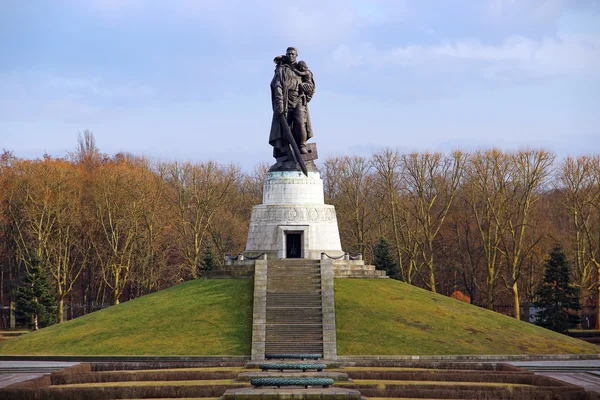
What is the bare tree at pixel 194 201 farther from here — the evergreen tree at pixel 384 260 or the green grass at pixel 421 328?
the green grass at pixel 421 328

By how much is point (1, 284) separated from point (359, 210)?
110ft

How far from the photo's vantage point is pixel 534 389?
108 ft

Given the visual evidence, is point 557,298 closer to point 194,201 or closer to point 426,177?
point 426,177

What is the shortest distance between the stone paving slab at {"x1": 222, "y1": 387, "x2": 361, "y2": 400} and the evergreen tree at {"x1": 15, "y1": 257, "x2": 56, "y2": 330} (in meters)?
42.5

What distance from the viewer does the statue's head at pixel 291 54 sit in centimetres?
6044

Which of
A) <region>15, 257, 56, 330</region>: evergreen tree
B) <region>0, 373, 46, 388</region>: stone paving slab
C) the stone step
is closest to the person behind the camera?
<region>0, 373, 46, 388</region>: stone paving slab

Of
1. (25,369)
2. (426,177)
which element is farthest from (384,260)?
(25,369)

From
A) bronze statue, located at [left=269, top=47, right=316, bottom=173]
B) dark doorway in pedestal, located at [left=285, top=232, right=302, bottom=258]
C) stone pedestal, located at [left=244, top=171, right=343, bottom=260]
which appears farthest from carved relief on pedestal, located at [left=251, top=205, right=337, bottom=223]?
bronze statue, located at [left=269, top=47, right=316, bottom=173]

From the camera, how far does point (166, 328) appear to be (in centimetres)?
4997

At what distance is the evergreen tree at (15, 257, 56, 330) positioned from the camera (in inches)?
2736

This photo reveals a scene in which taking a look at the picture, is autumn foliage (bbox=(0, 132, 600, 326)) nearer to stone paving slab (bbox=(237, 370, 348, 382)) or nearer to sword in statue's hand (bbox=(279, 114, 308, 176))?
sword in statue's hand (bbox=(279, 114, 308, 176))

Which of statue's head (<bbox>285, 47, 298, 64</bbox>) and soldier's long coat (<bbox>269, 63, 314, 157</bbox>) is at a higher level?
statue's head (<bbox>285, 47, 298, 64</bbox>)

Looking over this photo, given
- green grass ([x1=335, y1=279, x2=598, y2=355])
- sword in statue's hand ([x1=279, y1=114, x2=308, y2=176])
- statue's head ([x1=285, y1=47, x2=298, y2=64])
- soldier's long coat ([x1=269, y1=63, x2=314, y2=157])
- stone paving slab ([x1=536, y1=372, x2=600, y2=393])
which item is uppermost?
statue's head ([x1=285, y1=47, x2=298, y2=64])

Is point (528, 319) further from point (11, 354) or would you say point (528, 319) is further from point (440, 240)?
point (11, 354)
